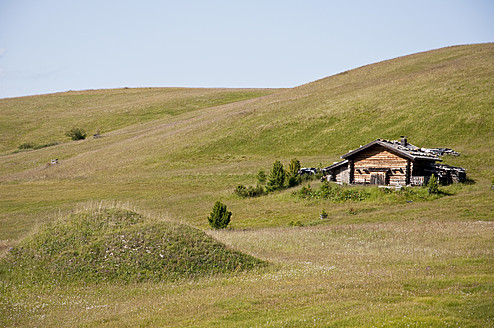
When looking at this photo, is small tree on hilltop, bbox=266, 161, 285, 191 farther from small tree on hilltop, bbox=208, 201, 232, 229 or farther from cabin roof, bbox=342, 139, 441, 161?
small tree on hilltop, bbox=208, 201, 232, 229

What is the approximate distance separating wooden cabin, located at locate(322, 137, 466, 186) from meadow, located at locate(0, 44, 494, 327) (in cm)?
388

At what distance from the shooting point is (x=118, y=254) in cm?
2217

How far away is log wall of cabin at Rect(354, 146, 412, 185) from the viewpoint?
5091 centimetres

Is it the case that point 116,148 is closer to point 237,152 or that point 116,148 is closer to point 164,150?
point 164,150

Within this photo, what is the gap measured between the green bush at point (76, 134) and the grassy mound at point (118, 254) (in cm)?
9587

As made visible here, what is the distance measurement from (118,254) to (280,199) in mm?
30010

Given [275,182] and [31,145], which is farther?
[31,145]

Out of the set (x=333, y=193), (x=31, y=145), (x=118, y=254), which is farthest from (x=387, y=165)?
(x=31, y=145)

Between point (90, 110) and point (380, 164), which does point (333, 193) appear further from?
point (90, 110)

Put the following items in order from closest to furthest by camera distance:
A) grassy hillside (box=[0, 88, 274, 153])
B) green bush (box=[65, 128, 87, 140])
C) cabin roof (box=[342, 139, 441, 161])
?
cabin roof (box=[342, 139, 441, 161]), green bush (box=[65, 128, 87, 140]), grassy hillside (box=[0, 88, 274, 153])

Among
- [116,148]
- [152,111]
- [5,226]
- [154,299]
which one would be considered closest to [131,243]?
[154,299]

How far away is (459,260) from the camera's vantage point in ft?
67.0

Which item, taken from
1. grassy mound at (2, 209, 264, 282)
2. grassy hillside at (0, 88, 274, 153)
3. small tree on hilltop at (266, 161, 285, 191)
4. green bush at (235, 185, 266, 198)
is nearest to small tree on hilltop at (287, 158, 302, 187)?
small tree on hilltop at (266, 161, 285, 191)

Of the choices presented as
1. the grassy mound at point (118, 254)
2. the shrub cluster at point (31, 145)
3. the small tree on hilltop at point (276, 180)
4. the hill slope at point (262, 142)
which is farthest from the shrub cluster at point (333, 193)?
the shrub cluster at point (31, 145)
